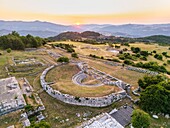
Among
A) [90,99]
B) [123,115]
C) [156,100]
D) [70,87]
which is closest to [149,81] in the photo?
[156,100]

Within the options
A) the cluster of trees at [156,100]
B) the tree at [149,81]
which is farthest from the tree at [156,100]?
the tree at [149,81]

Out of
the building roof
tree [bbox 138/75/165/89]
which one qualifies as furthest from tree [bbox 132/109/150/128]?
tree [bbox 138/75/165/89]

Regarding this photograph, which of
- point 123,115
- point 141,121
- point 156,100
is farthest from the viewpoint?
point 123,115

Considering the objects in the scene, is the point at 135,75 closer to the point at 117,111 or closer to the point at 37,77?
the point at 117,111

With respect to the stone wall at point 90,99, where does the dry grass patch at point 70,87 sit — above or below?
above

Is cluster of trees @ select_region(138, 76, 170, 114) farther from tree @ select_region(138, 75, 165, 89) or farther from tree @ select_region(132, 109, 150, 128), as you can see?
tree @ select_region(132, 109, 150, 128)

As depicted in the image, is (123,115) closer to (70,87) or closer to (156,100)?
(156,100)

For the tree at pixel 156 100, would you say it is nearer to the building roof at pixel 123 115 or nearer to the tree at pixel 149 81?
the building roof at pixel 123 115

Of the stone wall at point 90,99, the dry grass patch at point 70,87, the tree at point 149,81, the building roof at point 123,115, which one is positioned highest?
the tree at point 149,81
